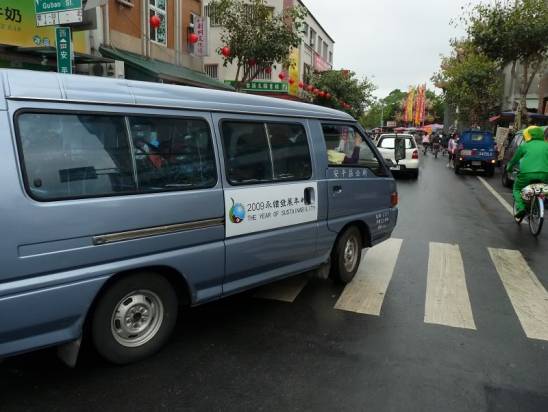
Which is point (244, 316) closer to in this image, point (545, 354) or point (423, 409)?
point (423, 409)

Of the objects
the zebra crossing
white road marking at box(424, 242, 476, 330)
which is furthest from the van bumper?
white road marking at box(424, 242, 476, 330)

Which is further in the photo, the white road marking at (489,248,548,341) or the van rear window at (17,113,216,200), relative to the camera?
the white road marking at (489,248,548,341)

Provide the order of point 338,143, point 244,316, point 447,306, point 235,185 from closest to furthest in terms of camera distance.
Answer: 1. point 235,185
2. point 244,316
3. point 447,306
4. point 338,143

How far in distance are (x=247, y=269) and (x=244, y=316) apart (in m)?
0.60

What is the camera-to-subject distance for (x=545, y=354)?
12.6 ft

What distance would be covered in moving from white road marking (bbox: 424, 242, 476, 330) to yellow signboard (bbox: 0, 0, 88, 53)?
26.2 ft

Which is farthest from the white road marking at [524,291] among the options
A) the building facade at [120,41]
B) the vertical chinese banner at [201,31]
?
the vertical chinese banner at [201,31]

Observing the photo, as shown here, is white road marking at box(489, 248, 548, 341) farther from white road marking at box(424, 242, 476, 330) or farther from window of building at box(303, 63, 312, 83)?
window of building at box(303, 63, 312, 83)

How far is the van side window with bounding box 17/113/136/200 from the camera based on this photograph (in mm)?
2826

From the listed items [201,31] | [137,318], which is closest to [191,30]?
[201,31]

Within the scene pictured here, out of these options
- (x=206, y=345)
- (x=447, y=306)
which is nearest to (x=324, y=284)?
(x=447, y=306)

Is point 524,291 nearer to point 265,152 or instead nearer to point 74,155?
point 265,152

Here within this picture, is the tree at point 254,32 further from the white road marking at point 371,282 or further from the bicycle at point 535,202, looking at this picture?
the white road marking at point 371,282

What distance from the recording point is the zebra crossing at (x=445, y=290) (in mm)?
4586
